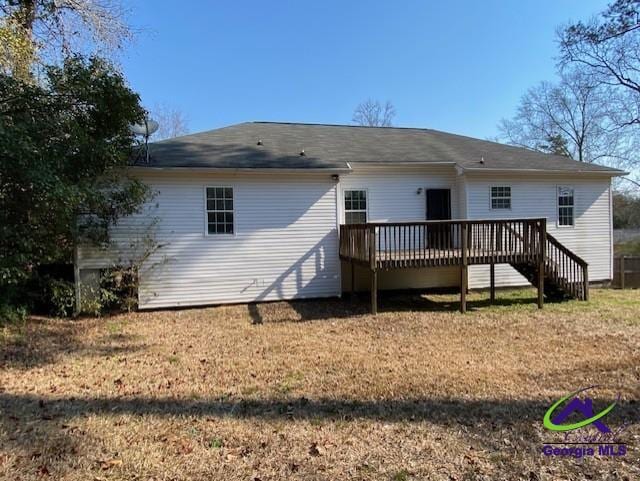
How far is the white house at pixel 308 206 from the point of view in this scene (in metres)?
9.52

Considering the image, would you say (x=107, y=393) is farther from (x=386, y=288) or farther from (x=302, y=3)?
(x=302, y=3)

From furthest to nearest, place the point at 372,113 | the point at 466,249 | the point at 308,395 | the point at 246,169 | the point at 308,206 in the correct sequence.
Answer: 1. the point at 372,113
2. the point at 308,206
3. the point at 246,169
4. the point at 466,249
5. the point at 308,395

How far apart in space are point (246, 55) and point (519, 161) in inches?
456

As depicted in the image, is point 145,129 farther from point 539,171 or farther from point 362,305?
point 539,171

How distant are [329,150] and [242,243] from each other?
157 inches

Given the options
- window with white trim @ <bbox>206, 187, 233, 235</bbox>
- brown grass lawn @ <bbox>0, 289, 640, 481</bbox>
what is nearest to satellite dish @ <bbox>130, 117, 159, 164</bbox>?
window with white trim @ <bbox>206, 187, 233, 235</bbox>

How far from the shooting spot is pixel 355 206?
436 inches

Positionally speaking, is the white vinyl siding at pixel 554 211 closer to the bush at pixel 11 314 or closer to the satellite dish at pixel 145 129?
the satellite dish at pixel 145 129

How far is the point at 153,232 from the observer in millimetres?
9398

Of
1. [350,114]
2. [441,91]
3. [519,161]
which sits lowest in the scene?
[519,161]

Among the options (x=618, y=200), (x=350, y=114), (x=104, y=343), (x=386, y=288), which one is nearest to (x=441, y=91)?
(x=386, y=288)

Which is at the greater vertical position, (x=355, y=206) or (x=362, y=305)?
(x=355, y=206)

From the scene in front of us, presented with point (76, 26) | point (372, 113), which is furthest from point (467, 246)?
point (372, 113)

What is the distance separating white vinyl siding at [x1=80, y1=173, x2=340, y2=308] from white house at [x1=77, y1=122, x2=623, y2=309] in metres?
0.03
